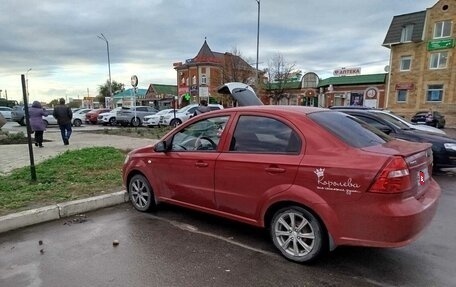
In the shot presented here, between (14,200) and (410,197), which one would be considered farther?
(14,200)

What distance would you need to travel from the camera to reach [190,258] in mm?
3625

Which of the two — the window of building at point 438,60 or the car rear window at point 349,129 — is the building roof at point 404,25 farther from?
the car rear window at point 349,129

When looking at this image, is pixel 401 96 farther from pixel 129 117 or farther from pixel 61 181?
pixel 61 181

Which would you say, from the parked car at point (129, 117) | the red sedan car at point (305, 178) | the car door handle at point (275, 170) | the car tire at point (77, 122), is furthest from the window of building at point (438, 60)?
the car door handle at point (275, 170)

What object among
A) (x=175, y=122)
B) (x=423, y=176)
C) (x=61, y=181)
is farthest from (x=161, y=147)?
(x=175, y=122)

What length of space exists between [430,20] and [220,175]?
128 ft

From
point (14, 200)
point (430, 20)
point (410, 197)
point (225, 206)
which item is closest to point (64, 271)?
point (225, 206)

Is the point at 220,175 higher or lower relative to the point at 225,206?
higher

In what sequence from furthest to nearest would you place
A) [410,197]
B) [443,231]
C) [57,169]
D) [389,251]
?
[57,169]
[443,231]
[389,251]
[410,197]

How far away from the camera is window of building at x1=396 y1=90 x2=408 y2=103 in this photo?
36.3m

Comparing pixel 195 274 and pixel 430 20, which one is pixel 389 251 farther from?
pixel 430 20

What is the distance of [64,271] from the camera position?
337cm

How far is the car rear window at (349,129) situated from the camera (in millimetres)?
3383

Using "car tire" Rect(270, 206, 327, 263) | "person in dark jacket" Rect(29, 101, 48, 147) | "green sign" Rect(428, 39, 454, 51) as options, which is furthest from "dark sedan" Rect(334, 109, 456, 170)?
"green sign" Rect(428, 39, 454, 51)
